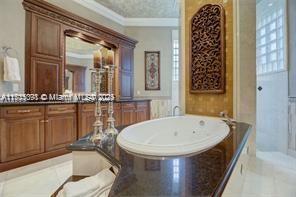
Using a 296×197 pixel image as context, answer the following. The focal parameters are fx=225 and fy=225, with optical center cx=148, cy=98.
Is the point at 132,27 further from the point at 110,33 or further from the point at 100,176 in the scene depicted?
the point at 100,176

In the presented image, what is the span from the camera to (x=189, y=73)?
3.36 meters

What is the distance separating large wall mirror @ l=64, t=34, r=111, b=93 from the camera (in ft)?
13.4

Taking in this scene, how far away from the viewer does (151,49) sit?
6035mm

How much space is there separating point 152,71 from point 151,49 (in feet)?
1.93

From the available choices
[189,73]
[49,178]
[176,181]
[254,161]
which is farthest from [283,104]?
[49,178]

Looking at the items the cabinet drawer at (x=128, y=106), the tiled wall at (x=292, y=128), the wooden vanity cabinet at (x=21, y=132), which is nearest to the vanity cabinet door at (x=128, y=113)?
the cabinet drawer at (x=128, y=106)

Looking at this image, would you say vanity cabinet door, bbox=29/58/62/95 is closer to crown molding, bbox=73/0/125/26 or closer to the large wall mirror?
the large wall mirror

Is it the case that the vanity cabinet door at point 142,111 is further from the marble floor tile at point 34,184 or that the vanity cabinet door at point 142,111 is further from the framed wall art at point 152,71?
the marble floor tile at point 34,184

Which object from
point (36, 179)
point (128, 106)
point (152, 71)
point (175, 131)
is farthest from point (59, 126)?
point (152, 71)

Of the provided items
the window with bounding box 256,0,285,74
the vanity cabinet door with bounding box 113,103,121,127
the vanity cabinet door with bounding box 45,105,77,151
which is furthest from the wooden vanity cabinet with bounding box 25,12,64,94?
the window with bounding box 256,0,285,74

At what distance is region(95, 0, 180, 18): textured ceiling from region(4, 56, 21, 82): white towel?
2454 millimetres

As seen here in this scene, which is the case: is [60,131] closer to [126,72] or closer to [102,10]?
[126,72]

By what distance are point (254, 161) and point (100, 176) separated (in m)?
2.27

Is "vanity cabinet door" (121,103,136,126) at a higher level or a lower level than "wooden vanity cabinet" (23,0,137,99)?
lower
